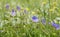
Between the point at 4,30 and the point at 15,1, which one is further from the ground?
the point at 15,1

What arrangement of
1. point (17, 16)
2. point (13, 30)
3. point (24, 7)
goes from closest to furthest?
point (13, 30), point (17, 16), point (24, 7)

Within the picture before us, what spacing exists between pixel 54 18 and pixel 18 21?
0.37 m

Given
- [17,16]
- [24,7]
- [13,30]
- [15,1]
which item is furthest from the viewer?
[15,1]

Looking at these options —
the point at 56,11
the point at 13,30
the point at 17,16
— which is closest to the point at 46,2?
the point at 56,11

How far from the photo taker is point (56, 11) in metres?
3.13

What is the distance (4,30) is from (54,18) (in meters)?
0.53

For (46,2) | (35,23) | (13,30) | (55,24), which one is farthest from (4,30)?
(46,2)

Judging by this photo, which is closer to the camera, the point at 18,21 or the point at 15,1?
the point at 18,21

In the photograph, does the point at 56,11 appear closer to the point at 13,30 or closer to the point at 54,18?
the point at 54,18

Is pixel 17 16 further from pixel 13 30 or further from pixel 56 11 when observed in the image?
pixel 56 11

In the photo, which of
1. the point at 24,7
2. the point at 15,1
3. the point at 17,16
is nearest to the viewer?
the point at 17,16

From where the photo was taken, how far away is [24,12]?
3057mm

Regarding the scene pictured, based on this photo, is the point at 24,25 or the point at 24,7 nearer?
the point at 24,25

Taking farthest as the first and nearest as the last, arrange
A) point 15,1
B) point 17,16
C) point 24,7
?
point 15,1 → point 24,7 → point 17,16
